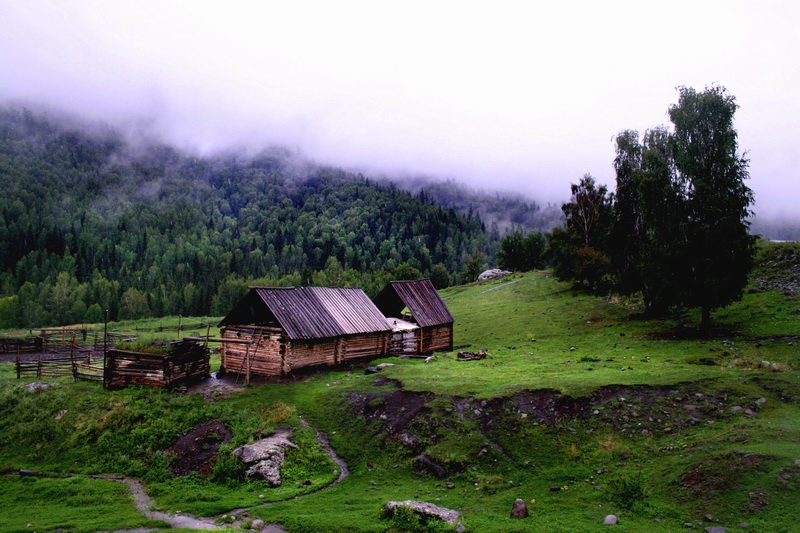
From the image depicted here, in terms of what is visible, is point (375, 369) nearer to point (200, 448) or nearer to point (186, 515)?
point (200, 448)

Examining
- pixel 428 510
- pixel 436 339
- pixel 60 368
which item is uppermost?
pixel 436 339

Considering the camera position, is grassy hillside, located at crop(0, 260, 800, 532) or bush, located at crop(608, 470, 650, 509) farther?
grassy hillside, located at crop(0, 260, 800, 532)

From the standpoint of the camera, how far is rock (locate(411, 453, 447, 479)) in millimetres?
18820

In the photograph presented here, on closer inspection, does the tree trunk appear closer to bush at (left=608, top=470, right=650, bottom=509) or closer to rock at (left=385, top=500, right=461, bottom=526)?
bush at (left=608, top=470, right=650, bottom=509)

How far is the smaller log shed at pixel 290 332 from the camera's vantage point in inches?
1318

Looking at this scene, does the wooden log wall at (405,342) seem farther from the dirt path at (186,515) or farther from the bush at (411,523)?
the bush at (411,523)

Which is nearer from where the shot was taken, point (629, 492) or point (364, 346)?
point (629, 492)

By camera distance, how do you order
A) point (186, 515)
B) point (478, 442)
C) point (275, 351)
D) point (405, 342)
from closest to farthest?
point (186, 515) < point (478, 442) < point (275, 351) < point (405, 342)

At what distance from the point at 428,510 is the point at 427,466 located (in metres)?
4.21

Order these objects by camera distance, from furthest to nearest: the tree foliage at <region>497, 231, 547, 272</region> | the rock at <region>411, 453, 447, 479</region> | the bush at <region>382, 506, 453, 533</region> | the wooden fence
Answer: the tree foliage at <region>497, 231, 547, 272</region>, the wooden fence, the rock at <region>411, 453, 447, 479</region>, the bush at <region>382, 506, 453, 533</region>

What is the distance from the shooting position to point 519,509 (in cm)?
1497

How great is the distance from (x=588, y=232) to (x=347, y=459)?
63089 mm

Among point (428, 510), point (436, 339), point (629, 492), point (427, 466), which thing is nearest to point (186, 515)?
point (428, 510)

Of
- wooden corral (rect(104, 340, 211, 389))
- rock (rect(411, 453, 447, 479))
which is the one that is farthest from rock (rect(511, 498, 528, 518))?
wooden corral (rect(104, 340, 211, 389))
